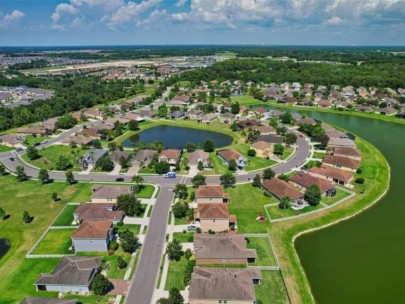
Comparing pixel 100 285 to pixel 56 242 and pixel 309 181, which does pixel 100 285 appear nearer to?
pixel 56 242

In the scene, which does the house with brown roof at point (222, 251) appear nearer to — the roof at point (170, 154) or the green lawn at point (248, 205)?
the green lawn at point (248, 205)

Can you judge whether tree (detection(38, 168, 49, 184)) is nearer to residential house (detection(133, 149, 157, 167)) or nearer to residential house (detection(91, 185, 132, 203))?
residential house (detection(91, 185, 132, 203))

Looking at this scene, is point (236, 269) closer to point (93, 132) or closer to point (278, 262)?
point (278, 262)

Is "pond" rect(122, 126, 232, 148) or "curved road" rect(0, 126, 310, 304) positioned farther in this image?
"pond" rect(122, 126, 232, 148)

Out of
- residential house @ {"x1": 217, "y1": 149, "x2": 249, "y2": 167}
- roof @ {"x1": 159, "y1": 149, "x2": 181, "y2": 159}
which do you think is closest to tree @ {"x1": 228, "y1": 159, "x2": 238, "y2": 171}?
residential house @ {"x1": 217, "y1": 149, "x2": 249, "y2": 167}

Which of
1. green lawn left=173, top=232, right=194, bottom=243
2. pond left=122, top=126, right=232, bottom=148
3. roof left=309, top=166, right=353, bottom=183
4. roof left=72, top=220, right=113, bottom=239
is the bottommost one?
pond left=122, top=126, right=232, bottom=148

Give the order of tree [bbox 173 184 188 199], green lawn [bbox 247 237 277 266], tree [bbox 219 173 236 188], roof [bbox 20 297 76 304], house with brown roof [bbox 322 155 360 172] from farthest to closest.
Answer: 1. house with brown roof [bbox 322 155 360 172]
2. tree [bbox 219 173 236 188]
3. tree [bbox 173 184 188 199]
4. green lawn [bbox 247 237 277 266]
5. roof [bbox 20 297 76 304]

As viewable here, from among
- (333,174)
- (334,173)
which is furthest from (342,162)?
(333,174)
